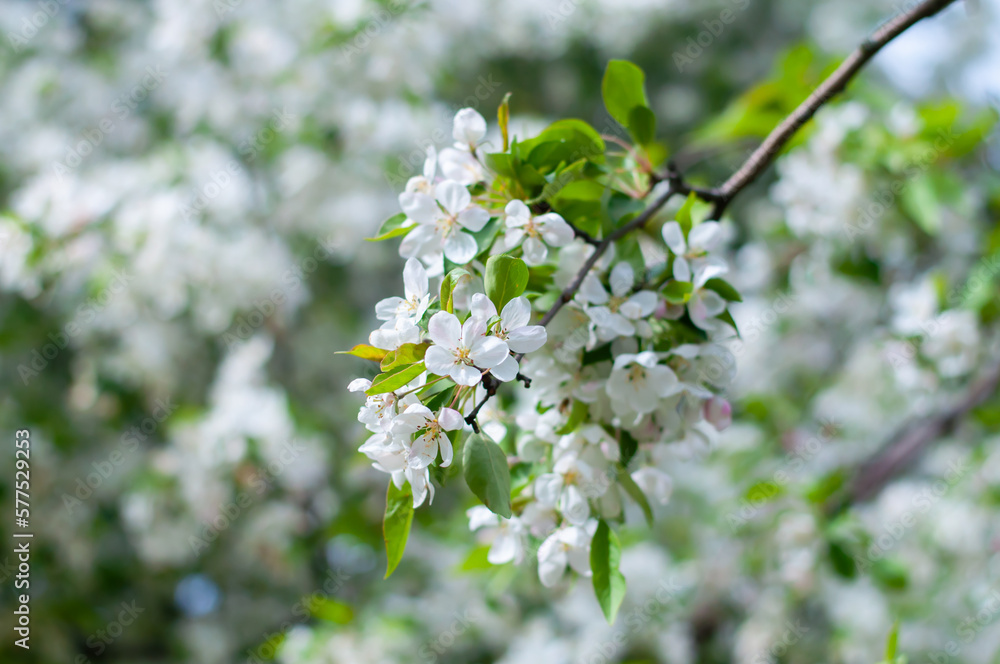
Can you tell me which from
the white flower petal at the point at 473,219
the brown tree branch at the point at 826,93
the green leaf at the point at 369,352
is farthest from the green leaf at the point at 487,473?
the brown tree branch at the point at 826,93

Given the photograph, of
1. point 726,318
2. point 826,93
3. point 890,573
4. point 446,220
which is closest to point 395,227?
point 446,220

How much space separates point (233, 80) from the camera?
2.88 metres

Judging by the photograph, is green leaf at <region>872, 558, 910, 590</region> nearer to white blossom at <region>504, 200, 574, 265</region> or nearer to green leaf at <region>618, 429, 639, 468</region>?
green leaf at <region>618, 429, 639, 468</region>

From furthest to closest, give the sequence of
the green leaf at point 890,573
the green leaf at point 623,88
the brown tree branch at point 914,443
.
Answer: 1. the brown tree branch at point 914,443
2. the green leaf at point 890,573
3. the green leaf at point 623,88

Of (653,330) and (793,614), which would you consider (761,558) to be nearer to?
(793,614)

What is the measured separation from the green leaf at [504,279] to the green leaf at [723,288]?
277 millimetres

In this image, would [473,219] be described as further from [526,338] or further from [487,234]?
[526,338]

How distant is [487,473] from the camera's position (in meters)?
0.74

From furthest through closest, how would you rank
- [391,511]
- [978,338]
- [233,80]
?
[233,80], [978,338], [391,511]

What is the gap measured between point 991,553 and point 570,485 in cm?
203

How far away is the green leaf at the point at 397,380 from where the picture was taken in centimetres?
70

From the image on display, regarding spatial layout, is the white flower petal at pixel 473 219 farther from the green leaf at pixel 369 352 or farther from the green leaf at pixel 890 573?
the green leaf at pixel 890 573

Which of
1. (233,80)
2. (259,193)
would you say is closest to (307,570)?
(259,193)

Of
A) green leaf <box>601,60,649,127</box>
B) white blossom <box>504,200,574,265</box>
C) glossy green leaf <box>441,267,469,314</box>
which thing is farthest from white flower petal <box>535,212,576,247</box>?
green leaf <box>601,60,649,127</box>
